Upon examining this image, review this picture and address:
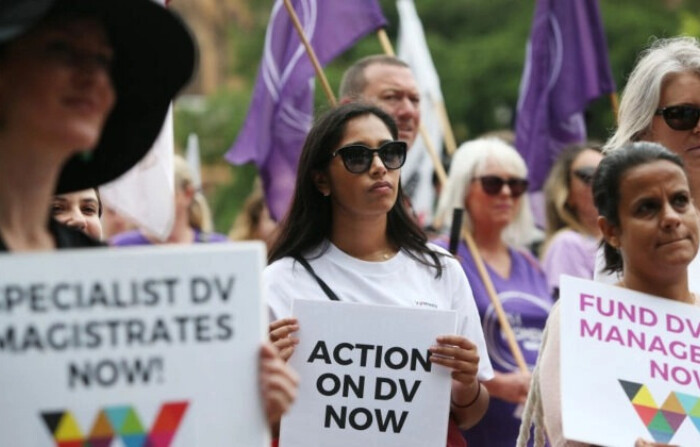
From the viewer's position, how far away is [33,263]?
3350 millimetres

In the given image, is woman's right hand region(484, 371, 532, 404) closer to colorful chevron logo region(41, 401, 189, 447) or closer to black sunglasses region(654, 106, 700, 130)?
black sunglasses region(654, 106, 700, 130)

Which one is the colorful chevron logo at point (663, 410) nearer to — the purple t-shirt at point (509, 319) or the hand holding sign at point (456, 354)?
the hand holding sign at point (456, 354)

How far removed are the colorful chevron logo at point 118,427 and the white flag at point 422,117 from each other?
597 centimetres

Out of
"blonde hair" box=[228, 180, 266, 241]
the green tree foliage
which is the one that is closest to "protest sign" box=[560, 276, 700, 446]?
"blonde hair" box=[228, 180, 266, 241]

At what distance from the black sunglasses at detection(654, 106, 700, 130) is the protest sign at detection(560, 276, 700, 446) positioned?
1196 millimetres

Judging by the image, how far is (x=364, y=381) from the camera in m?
5.16

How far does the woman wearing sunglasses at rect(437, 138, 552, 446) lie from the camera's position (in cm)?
703

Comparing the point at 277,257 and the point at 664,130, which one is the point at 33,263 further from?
the point at 664,130

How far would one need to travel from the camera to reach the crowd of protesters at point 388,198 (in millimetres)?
3379

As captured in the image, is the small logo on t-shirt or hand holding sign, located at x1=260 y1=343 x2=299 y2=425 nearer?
hand holding sign, located at x1=260 y1=343 x2=299 y2=425

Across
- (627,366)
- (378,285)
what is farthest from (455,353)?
(627,366)

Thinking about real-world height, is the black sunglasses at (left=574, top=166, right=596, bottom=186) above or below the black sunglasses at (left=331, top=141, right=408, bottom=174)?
above

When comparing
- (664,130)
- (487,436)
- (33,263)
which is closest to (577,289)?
(664,130)

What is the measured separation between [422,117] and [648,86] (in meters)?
4.50
